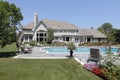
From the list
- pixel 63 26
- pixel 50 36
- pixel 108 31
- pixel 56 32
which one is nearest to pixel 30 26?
pixel 56 32

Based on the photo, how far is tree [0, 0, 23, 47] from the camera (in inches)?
1041

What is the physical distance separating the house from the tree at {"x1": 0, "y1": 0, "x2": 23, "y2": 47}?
89.6 feet

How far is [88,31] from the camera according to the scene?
211 ft

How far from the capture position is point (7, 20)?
89.5ft

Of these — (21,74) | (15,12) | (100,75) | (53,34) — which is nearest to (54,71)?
(21,74)

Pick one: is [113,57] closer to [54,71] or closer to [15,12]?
[54,71]

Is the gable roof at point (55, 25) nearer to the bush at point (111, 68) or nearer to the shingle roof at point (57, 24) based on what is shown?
the shingle roof at point (57, 24)

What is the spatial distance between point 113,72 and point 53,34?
46710 mm

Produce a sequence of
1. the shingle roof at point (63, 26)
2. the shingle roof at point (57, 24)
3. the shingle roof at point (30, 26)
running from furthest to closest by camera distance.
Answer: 1. the shingle roof at point (57, 24)
2. the shingle roof at point (63, 26)
3. the shingle roof at point (30, 26)

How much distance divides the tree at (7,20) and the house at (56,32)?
89.6 feet

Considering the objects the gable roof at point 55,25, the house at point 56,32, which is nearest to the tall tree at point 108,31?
the house at point 56,32

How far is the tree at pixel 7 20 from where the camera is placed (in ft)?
86.7

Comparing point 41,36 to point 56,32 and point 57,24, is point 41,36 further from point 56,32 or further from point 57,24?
point 57,24

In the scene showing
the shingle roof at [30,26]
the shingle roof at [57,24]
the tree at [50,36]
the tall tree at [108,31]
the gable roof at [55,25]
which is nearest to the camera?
the tree at [50,36]
